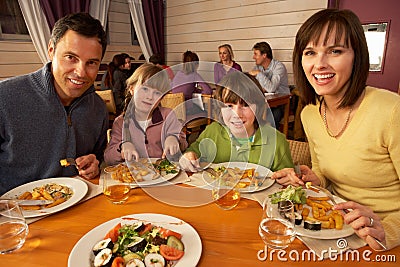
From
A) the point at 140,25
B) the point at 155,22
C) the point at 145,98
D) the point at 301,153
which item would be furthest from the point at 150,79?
the point at 155,22

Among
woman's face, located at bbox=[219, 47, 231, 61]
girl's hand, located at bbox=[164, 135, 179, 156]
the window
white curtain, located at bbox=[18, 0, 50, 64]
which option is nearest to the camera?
girl's hand, located at bbox=[164, 135, 179, 156]

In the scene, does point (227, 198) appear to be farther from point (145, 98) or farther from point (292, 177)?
point (145, 98)

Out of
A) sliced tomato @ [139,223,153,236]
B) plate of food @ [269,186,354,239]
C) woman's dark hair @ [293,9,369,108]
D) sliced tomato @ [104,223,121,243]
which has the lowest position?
sliced tomato @ [104,223,121,243]

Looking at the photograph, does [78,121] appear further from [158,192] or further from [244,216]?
[244,216]

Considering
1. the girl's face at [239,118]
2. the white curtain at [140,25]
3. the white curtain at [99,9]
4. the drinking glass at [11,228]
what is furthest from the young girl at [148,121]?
the white curtain at [140,25]

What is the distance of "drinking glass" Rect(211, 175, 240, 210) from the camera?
91 centimetres

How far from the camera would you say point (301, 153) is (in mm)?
1647

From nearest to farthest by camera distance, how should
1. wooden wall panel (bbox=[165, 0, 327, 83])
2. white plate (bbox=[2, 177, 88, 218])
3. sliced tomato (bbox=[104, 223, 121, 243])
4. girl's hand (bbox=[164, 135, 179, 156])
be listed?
1. sliced tomato (bbox=[104, 223, 121, 243])
2. white plate (bbox=[2, 177, 88, 218])
3. girl's hand (bbox=[164, 135, 179, 156])
4. wooden wall panel (bbox=[165, 0, 327, 83])

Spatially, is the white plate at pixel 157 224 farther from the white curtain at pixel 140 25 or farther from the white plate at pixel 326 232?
the white curtain at pixel 140 25

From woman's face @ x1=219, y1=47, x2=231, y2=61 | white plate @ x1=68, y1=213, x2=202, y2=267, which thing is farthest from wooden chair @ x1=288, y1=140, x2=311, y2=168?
woman's face @ x1=219, y1=47, x2=231, y2=61

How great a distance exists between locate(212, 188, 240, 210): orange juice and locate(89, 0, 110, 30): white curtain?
14.7 feet

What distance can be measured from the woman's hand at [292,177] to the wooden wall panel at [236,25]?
3.34 m

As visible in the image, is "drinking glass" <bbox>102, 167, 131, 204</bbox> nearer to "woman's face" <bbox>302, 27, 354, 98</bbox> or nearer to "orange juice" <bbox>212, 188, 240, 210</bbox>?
"orange juice" <bbox>212, 188, 240, 210</bbox>

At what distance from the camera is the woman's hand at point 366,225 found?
714 millimetres
